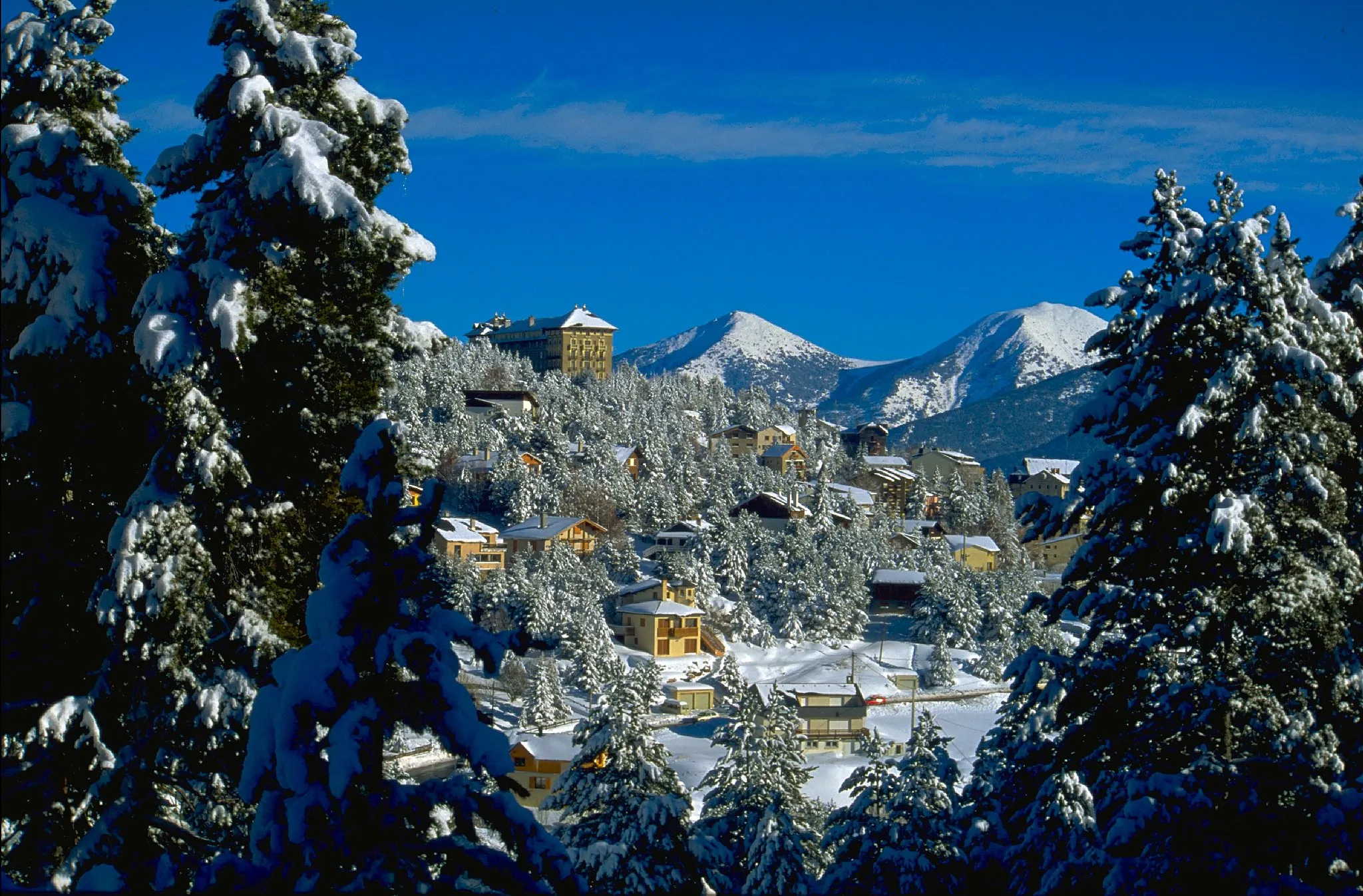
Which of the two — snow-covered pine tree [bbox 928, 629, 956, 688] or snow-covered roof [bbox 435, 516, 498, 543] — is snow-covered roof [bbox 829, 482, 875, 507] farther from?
snow-covered pine tree [bbox 928, 629, 956, 688]

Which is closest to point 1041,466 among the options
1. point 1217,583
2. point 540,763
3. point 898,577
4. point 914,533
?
point 914,533

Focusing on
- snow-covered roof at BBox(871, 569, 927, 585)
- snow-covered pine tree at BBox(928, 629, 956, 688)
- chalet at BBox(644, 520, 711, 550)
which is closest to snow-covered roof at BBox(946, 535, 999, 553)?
snow-covered roof at BBox(871, 569, 927, 585)

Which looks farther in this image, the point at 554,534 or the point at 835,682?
the point at 554,534

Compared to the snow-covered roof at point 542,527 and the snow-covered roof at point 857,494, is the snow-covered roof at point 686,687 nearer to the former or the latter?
the snow-covered roof at point 542,527

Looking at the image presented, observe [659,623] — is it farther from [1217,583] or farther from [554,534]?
[1217,583]

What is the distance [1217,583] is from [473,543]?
6974 cm

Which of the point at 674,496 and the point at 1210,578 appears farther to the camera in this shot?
the point at 674,496

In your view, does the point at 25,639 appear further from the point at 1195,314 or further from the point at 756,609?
the point at 756,609

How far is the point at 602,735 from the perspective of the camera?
1662 centimetres

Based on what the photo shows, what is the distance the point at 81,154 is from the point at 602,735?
10.2 metres

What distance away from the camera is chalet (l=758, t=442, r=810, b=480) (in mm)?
118938

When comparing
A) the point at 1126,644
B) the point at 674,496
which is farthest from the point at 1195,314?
the point at 674,496

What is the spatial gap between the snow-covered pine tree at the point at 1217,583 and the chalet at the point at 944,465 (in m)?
118

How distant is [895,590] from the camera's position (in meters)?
79.2
